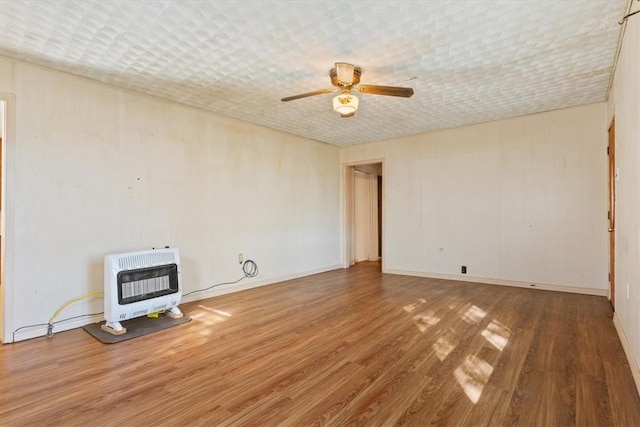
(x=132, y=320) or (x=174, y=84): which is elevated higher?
(x=174, y=84)

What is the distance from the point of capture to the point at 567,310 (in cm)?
372

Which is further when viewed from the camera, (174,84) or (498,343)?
(174,84)

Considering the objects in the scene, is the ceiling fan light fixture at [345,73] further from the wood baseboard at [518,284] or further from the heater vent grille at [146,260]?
the wood baseboard at [518,284]

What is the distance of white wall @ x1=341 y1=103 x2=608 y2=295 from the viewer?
4441 millimetres

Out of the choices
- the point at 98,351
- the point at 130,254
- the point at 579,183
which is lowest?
the point at 98,351

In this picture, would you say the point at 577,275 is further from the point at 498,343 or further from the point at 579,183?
the point at 498,343

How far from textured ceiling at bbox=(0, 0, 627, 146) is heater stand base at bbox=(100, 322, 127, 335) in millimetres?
2454

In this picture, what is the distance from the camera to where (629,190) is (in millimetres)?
2459

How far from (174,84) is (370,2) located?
2.32 m

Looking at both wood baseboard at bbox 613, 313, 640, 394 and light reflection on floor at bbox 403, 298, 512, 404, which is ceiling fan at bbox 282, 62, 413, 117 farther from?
wood baseboard at bbox 613, 313, 640, 394

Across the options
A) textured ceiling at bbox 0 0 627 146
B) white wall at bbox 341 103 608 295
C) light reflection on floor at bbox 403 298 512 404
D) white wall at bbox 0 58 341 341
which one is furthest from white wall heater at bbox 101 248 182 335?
white wall at bbox 341 103 608 295

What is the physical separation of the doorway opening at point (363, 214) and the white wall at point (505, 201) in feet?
3.13

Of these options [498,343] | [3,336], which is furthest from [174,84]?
[498,343]

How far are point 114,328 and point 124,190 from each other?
1.47m
